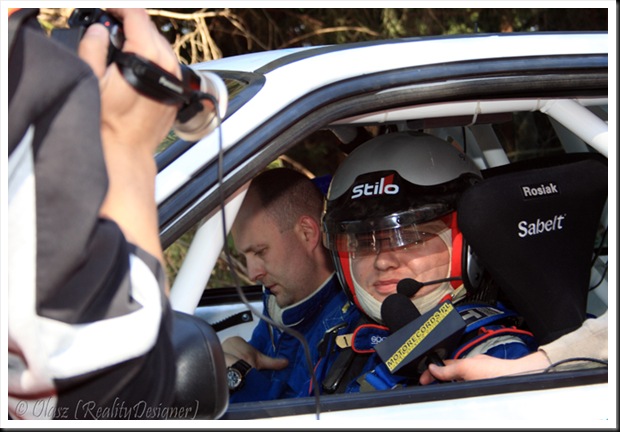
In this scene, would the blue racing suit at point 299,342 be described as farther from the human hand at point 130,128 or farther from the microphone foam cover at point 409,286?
the human hand at point 130,128

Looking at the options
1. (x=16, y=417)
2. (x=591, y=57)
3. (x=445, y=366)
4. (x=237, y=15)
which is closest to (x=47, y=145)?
(x=16, y=417)

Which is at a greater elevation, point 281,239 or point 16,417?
point 16,417

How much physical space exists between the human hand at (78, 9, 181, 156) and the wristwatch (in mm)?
1429

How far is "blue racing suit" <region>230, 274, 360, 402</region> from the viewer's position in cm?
259

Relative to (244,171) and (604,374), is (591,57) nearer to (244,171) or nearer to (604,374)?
(604,374)

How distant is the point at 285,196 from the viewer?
2.95m

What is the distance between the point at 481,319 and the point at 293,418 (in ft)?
2.50

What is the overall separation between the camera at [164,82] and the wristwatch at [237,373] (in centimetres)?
133

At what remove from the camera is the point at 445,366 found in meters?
1.96

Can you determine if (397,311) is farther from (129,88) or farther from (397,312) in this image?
(129,88)

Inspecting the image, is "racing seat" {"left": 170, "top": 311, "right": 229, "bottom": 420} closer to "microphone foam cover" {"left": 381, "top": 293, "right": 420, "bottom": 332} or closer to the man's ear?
"microphone foam cover" {"left": 381, "top": 293, "right": 420, "bottom": 332}

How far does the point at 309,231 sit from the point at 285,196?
14 centimetres

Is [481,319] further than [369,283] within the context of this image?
No

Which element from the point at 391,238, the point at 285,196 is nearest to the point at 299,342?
the point at 285,196
